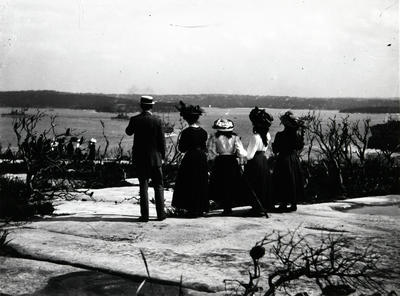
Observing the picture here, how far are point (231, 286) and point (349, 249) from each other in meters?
2.02

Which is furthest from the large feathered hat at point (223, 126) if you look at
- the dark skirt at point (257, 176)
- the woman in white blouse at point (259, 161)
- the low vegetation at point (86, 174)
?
the low vegetation at point (86, 174)

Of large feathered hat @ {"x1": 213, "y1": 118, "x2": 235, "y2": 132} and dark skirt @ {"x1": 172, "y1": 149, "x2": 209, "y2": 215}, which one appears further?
large feathered hat @ {"x1": 213, "y1": 118, "x2": 235, "y2": 132}

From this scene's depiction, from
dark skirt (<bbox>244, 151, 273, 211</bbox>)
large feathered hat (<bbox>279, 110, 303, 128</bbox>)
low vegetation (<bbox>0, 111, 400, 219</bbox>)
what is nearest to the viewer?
dark skirt (<bbox>244, 151, 273, 211</bbox>)

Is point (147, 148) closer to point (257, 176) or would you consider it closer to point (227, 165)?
point (227, 165)

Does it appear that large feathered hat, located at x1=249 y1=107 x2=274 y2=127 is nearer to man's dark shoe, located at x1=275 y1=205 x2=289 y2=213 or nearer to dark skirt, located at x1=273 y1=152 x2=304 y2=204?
dark skirt, located at x1=273 y1=152 x2=304 y2=204

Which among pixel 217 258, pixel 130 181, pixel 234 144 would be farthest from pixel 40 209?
pixel 130 181

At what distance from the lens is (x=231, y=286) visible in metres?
4.51

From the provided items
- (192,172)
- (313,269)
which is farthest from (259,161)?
(313,269)

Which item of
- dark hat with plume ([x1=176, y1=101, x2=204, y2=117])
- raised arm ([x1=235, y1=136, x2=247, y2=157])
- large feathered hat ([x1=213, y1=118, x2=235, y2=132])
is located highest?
dark hat with plume ([x1=176, y1=101, x2=204, y2=117])

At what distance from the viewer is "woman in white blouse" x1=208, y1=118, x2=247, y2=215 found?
26.2 feet

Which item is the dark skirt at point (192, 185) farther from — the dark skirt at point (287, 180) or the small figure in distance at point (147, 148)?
the dark skirt at point (287, 180)

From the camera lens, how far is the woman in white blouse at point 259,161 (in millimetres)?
7980

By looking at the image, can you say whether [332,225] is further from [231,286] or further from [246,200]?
[231,286]

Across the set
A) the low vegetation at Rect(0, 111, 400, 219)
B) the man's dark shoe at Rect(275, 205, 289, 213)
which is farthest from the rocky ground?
the low vegetation at Rect(0, 111, 400, 219)
